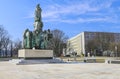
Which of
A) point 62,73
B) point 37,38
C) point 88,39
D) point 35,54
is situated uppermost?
point 88,39

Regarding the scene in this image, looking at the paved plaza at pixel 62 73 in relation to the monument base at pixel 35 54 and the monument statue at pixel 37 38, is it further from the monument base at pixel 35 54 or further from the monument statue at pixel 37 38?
the monument statue at pixel 37 38

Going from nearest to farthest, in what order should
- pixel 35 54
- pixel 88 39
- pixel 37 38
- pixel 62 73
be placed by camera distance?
pixel 62 73 < pixel 35 54 < pixel 37 38 < pixel 88 39

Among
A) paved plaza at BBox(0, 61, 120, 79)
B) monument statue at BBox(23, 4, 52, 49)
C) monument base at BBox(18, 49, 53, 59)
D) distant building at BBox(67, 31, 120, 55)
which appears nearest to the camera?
paved plaza at BBox(0, 61, 120, 79)

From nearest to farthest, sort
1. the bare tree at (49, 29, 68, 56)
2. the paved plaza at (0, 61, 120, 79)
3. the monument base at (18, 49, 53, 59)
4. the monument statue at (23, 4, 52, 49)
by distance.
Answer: the paved plaza at (0, 61, 120, 79) < the monument base at (18, 49, 53, 59) < the monument statue at (23, 4, 52, 49) < the bare tree at (49, 29, 68, 56)

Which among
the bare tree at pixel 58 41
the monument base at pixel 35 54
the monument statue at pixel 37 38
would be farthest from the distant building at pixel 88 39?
the monument base at pixel 35 54

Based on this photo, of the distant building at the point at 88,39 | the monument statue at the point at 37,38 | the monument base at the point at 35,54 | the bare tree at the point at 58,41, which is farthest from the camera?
the distant building at the point at 88,39

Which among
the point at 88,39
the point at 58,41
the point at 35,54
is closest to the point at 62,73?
the point at 35,54

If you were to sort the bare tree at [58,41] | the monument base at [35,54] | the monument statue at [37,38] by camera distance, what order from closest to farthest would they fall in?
the monument base at [35,54] < the monument statue at [37,38] < the bare tree at [58,41]

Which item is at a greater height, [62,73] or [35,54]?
[35,54]

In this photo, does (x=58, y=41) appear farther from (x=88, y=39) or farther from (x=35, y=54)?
(x=88, y=39)

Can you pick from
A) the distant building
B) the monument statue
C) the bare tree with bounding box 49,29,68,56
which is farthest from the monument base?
the distant building

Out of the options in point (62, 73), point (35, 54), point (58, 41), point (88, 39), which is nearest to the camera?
point (62, 73)

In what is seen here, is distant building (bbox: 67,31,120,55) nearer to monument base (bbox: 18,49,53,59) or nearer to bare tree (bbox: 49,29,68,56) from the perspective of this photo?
bare tree (bbox: 49,29,68,56)

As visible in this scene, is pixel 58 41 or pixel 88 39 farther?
pixel 88 39
